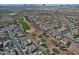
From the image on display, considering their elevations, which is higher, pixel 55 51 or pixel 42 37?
pixel 42 37

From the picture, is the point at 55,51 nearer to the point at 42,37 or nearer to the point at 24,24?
the point at 42,37

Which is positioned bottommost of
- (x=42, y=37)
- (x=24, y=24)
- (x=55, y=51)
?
(x=55, y=51)

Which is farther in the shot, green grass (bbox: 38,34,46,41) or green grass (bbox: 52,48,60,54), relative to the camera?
green grass (bbox: 38,34,46,41)

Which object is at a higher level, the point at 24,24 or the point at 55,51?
the point at 24,24

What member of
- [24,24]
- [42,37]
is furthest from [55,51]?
[24,24]

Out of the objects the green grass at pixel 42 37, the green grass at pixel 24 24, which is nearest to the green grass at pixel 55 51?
the green grass at pixel 42 37

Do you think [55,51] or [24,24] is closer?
[55,51]

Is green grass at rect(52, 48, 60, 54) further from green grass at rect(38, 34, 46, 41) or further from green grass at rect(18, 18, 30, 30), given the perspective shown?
green grass at rect(18, 18, 30, 30)

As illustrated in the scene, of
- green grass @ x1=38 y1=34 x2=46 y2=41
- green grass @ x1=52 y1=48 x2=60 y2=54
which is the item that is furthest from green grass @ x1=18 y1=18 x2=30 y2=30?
green grass @ x1=52 y1=48 x2=60 y2=54

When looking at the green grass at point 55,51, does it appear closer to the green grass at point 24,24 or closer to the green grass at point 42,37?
the green grass at point 42,37

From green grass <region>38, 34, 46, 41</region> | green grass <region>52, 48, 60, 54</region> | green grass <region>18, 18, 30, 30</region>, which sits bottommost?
green grass <region>52, 48, 60, 54</region>
